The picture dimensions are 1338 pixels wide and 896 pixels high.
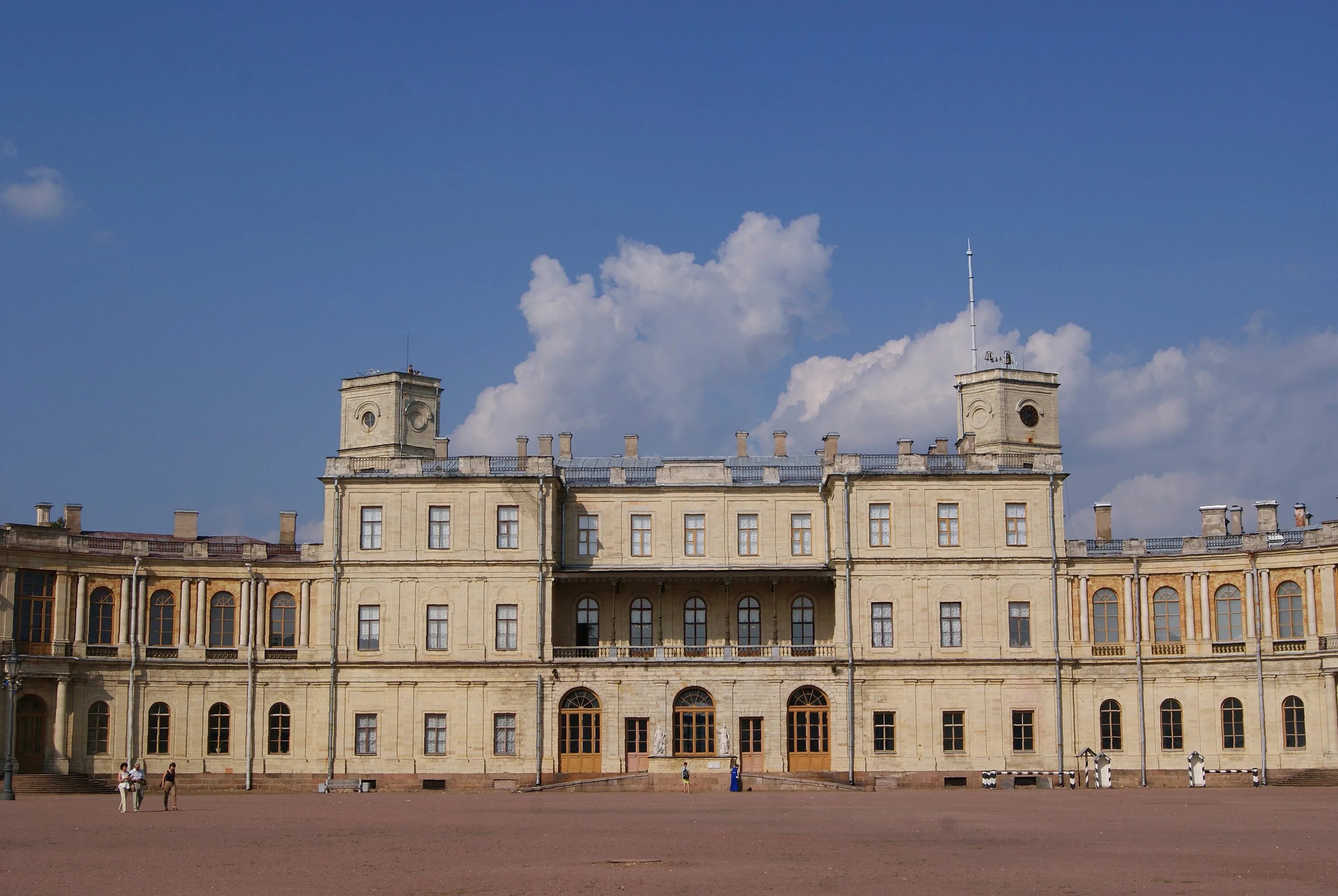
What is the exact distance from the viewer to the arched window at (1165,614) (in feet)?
198

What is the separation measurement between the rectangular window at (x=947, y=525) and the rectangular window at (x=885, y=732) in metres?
6.78

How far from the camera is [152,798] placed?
51688 mm

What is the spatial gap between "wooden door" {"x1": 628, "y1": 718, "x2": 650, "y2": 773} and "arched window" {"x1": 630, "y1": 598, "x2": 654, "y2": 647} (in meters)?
3.75

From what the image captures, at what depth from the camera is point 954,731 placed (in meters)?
59.5

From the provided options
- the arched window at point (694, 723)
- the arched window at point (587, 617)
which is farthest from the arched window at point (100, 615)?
the arched window at point (694, 723)

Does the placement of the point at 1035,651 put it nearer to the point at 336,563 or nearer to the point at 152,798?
the point at 336,563

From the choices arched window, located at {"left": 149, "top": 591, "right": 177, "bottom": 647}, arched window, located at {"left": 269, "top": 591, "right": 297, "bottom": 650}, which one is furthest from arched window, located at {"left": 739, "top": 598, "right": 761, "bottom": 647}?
arched window, located at {"left": 149, "top": 591, "right": 177, "bottom": 647}

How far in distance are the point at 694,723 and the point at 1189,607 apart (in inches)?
740

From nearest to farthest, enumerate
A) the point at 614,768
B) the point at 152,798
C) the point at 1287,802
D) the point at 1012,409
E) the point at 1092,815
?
the point at 1092,815, the point at 1287,802, the point at 152,798, the point at 614,768, the point at 1012,409

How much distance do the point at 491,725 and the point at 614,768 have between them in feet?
15.7

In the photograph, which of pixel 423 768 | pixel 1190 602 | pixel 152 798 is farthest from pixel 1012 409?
pixel 152 798

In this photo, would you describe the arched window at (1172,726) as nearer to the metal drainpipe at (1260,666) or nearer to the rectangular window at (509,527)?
the metal drainpipe at (1260,666)

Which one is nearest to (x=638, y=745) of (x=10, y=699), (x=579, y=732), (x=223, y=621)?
(x=579, y=732)

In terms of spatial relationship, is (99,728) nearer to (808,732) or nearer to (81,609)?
(81,609)
